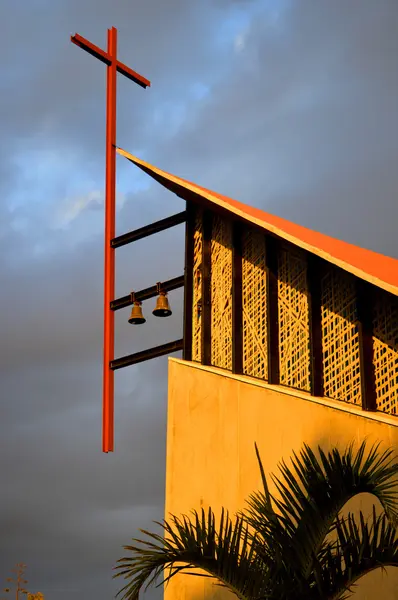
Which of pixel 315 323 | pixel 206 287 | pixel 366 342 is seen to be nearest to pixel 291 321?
pixel 315 323

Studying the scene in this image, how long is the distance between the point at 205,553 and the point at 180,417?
5.88m

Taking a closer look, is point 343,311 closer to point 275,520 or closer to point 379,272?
point 379,272

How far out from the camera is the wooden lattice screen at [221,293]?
15.8 m

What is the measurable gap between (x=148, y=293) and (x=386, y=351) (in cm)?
553

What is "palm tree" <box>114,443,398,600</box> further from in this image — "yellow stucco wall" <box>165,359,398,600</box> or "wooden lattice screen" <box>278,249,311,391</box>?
"wooden lattice screen" <box>278,249,311,391</box>

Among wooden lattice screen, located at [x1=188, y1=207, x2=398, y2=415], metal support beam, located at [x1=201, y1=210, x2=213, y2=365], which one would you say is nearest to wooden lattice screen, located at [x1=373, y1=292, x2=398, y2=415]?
wooden lattice screen, located at [x1=188, y1=207, x2=398, y2=415]

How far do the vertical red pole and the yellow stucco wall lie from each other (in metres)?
1.97

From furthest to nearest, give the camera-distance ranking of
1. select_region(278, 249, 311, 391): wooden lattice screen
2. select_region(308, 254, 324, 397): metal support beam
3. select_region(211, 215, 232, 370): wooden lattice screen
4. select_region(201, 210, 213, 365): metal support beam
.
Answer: select_region(201, 210, 213, 365): metal support beam < select_region(211, 215, 232, 370): wooden lattice screen < select_region(278, 249, 311, 391): wooden lattice screen < select_region(308, 254, 324, 397): metal support beam

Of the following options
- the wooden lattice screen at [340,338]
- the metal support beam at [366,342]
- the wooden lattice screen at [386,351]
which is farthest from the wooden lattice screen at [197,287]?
the wooden lattice screen at [386,351]

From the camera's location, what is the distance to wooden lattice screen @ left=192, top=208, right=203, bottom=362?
1630cm

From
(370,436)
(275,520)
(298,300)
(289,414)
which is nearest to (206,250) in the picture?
(298,300)

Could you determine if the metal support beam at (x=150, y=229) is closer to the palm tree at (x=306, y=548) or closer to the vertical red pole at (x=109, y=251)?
the vertical red pole at (x=109, y=251)

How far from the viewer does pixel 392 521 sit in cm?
906

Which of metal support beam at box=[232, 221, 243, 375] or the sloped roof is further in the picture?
metal support beam at box=[232, 221, 243, 375]
